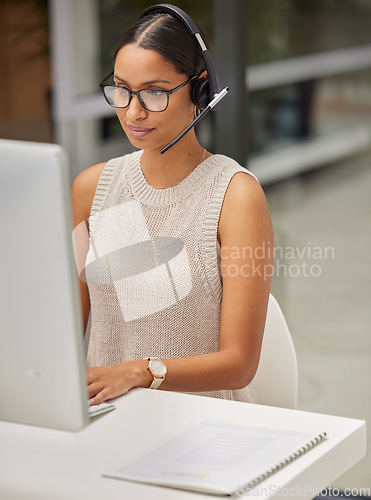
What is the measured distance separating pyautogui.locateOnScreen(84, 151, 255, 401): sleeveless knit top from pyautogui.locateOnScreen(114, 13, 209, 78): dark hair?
0.64 ft

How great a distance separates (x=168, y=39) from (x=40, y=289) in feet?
2.40

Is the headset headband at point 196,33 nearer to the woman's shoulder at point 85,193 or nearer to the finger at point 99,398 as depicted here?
the woman's shoulder at point 85,193

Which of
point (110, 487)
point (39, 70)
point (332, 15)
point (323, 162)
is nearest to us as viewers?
point (110, 487)

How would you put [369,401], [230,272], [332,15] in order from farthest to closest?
[332,15]
[369,401]
[230,272]

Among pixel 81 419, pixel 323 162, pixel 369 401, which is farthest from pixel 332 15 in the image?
pixel 81 419

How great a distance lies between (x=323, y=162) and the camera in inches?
177

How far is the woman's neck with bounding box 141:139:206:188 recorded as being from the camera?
4.96ft

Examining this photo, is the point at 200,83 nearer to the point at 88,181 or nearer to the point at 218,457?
the point at 88,181

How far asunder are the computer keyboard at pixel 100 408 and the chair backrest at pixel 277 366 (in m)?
0.53

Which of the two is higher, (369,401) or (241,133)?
(241,133)

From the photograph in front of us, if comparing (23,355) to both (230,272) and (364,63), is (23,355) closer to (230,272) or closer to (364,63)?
(230,272)

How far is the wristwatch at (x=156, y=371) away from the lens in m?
1.18

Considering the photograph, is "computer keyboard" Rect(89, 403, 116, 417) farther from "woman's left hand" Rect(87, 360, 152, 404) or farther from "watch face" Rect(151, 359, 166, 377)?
"watch face" Rect(151, 359, 166, 377)

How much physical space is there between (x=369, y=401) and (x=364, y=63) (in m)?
1.80
